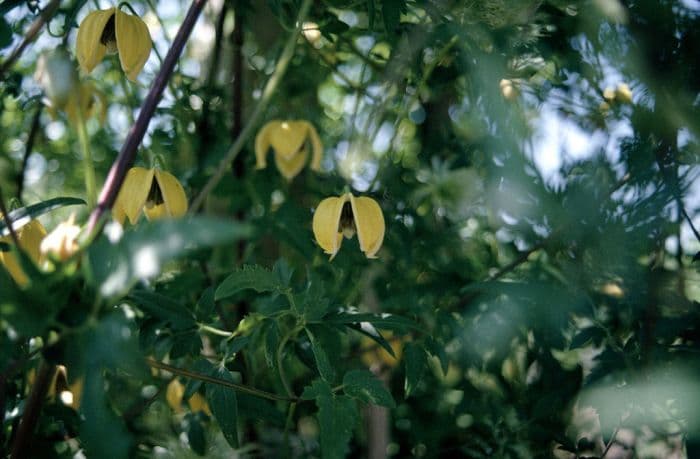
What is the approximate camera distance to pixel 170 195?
2.75 ft

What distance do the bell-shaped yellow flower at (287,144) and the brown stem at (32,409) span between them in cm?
61

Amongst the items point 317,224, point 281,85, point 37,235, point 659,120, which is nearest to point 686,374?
point 659,120

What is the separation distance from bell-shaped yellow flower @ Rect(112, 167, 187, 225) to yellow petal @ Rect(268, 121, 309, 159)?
1.03 ft

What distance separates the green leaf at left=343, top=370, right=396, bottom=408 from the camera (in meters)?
0.68

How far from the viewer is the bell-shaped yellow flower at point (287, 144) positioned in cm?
115

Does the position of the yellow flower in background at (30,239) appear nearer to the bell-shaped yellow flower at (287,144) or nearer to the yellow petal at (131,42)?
the yellow petal at (131,42)

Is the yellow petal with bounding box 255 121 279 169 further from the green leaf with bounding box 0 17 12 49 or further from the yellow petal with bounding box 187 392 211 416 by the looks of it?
the green leaf with bounding box 0 17 12 49

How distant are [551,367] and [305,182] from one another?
1.86ft

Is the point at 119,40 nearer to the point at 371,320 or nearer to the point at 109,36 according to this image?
the point at 109,36

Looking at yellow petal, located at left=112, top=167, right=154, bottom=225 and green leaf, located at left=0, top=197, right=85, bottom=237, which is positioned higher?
green leaf, located at left=0, top=197, right=85, bottom=237

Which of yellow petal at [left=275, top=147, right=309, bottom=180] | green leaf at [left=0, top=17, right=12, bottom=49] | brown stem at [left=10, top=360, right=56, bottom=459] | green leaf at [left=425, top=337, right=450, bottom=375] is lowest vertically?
green leaf at [left=425, top=337, right=450, bottom=375]

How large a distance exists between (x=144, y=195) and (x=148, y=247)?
1.49 feet

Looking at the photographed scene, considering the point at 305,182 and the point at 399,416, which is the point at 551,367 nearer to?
the point at 399,416

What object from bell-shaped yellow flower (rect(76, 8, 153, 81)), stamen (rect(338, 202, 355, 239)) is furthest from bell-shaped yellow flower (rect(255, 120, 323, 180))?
bell-shaped yellow flower (rect(76, 8, 153, 81))
